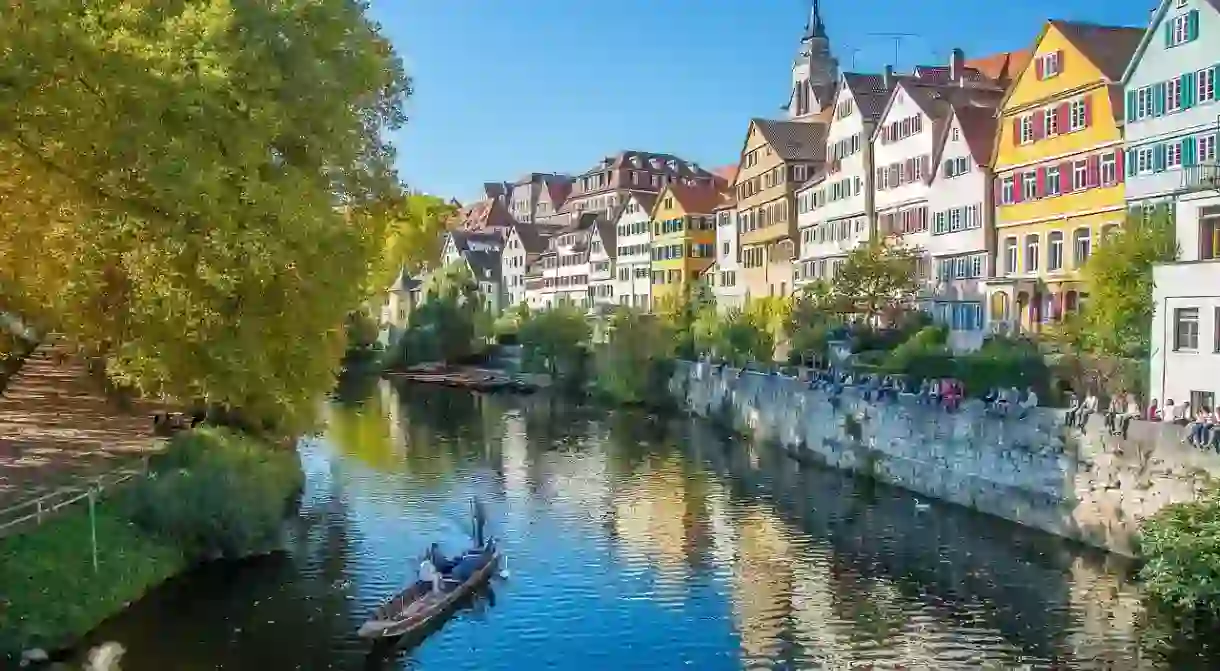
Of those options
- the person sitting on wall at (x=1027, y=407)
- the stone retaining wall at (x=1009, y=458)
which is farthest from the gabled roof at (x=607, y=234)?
the person sitting on wall at (x=1027, y=407)

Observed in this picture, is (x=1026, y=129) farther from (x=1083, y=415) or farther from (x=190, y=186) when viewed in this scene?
(x=190, y=186)

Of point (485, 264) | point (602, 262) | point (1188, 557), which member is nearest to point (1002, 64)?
point (602, 262)

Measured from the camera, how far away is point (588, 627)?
77.0ft

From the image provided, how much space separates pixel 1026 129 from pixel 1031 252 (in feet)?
16.1

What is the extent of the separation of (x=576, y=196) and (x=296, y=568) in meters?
114

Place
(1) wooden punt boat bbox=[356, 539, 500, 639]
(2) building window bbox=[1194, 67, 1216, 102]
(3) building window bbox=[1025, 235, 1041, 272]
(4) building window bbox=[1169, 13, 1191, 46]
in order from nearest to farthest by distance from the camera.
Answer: (1) wooden punt boat bbox=[356, 539, 500, 639], (2) building window bbox=[1194, 67, 1216, 102], (4) building window bbox=[1169, 13, 1191, 46], (3) building window bbox=[1025, 235, 1041, 272]

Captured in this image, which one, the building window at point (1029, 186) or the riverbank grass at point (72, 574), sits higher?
the building window at point (1029, 186)

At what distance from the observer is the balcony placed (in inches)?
1176

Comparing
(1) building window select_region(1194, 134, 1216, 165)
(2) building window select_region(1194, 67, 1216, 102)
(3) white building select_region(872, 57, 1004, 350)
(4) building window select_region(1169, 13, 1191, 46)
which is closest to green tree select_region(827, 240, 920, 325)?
(3) white building select_region(872, 57, 1004, 350)

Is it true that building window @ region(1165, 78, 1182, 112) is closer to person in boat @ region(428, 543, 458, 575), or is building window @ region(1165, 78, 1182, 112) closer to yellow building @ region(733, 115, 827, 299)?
person in boat @ region(428, 543, 458, 575)

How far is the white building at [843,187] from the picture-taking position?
59.4 metres

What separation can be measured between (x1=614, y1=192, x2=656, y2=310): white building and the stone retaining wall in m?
41.6

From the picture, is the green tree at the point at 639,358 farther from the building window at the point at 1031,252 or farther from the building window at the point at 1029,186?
the building window at the point at 1029,186

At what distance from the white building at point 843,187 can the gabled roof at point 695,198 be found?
16843 mm
